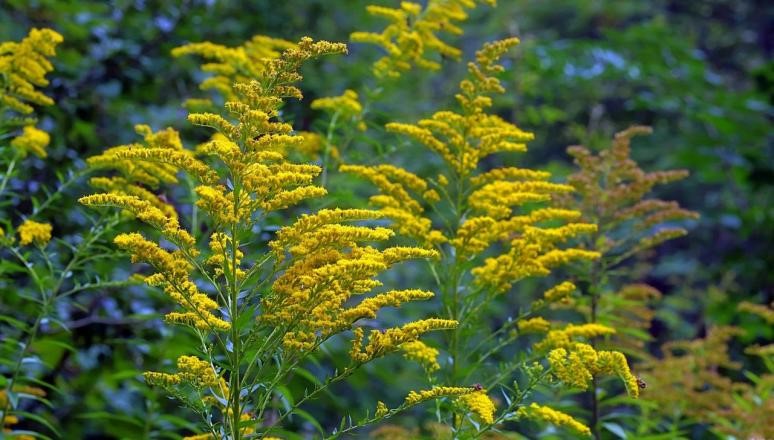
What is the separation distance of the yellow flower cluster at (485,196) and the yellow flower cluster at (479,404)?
73 cm

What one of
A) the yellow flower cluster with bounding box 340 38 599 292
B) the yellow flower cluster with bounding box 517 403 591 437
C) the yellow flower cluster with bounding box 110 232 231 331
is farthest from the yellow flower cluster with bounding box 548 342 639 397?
the yellow flower cluster with bounding box 110 232 231 331

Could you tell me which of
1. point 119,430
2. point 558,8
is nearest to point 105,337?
point 119,430

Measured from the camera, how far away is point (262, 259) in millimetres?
2443

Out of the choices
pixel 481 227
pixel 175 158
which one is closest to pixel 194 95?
pixel 481 227

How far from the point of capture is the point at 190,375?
2.34 metres

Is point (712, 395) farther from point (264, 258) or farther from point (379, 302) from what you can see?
point (264, 258)

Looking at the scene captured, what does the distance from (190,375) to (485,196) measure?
4.74 ft

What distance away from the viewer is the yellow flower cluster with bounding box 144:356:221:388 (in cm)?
231

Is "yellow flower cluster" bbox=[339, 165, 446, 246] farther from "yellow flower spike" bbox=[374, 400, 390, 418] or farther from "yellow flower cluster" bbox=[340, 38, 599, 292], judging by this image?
"yellow flower spike" bbox=[374, 400, 390, 418]

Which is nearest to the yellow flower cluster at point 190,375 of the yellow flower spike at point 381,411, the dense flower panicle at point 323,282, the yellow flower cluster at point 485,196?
the dense flower panicle at point 323,282

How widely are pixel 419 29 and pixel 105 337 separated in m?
2.41

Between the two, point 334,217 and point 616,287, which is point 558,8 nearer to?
point 616,287

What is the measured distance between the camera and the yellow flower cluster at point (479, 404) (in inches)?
97.6

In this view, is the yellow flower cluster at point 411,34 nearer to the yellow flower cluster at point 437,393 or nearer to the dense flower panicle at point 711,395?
the dense flower panicle at point 711,395
